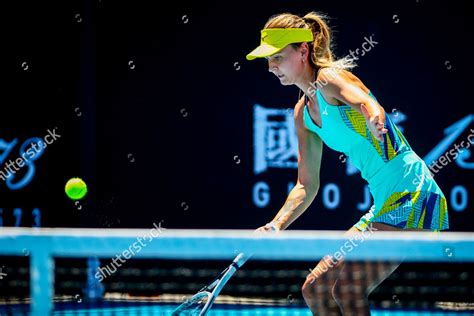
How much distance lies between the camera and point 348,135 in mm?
3256

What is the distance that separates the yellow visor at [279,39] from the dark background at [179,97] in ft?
9.22

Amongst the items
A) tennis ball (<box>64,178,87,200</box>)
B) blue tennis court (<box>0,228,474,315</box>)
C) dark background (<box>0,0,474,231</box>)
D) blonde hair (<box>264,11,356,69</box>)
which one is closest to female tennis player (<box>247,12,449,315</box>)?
blonde hair (<box>264,11,356,69</box>)

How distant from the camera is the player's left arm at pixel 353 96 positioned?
113 inches

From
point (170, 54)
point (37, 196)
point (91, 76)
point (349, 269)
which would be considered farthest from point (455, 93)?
point (349, 269)

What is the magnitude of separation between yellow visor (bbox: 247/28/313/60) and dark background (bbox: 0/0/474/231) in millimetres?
2811

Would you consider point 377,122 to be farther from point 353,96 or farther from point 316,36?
point 316,36

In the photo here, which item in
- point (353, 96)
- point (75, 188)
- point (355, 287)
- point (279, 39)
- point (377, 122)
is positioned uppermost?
point (75, 188)

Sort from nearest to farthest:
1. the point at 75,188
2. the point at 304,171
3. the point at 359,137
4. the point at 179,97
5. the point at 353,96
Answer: the point at 353,96
the point at 359,137
the point at 304,171
the point at 75,188
the point at 179,97

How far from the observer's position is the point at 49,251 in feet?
7.34

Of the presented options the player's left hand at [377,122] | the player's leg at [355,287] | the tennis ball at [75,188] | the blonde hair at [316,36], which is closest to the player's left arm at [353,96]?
the player's left hand at [377,122]

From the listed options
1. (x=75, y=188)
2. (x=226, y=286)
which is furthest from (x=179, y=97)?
(x=226, y=286)

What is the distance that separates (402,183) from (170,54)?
11.0ft

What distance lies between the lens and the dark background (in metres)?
6.13

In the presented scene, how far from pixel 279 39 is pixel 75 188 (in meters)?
3.16
